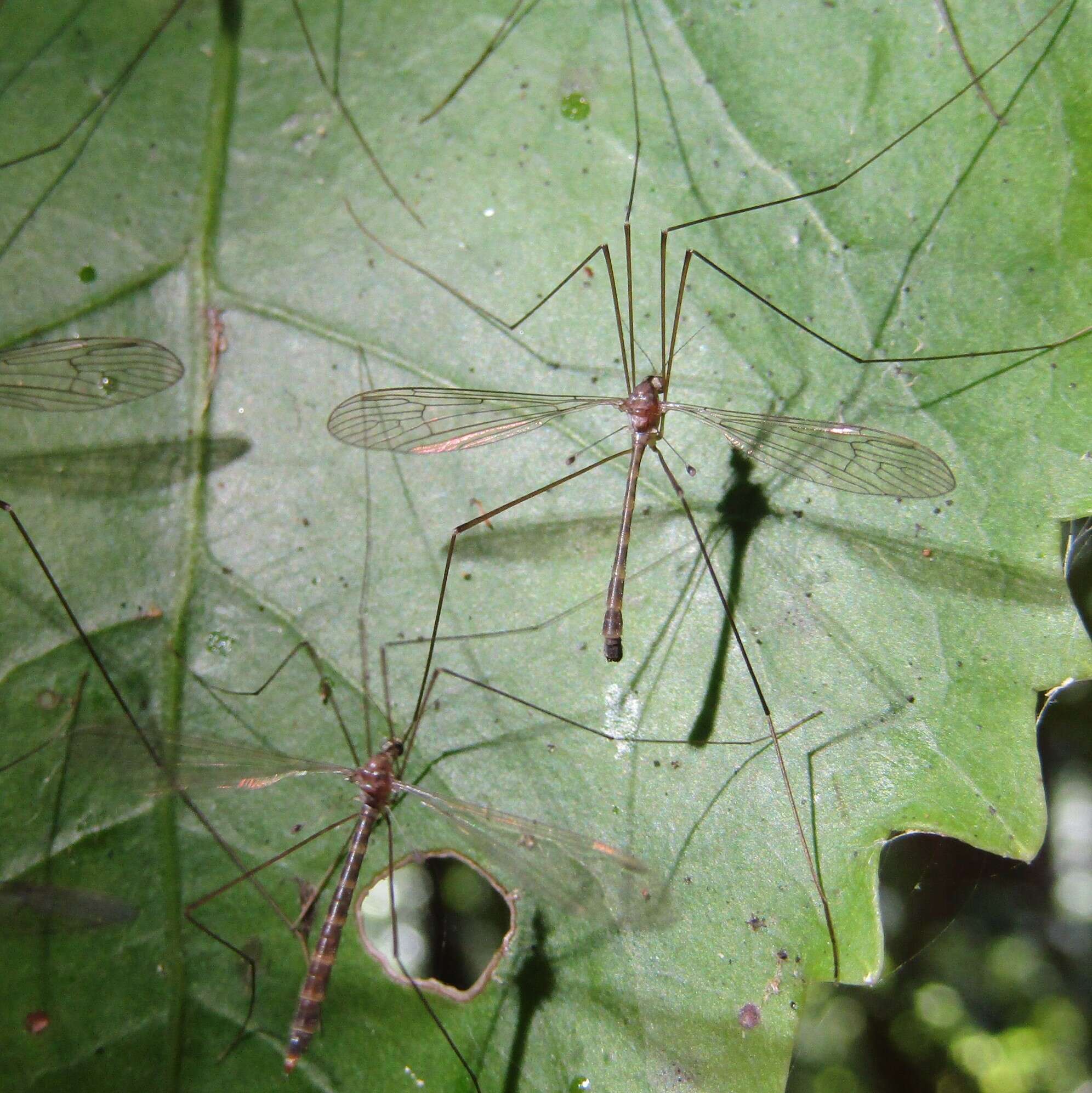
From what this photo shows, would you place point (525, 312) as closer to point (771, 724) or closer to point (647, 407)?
point (647, 407)

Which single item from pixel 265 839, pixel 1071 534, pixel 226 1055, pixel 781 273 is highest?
pixel 781 273

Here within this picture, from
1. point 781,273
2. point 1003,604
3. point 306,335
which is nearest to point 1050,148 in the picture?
point 781,273

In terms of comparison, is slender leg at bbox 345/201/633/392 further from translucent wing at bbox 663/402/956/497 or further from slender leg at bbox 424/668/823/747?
slender leg at bbox 424/668/823/747

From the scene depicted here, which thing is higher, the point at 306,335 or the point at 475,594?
the point at 306,335

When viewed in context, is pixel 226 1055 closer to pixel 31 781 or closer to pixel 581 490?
pixel 31 781

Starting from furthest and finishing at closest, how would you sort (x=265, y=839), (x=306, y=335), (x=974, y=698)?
(x=306, y=335), (x=265, y=839), (x=974, y=698)

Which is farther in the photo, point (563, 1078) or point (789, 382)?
point (789, 382)

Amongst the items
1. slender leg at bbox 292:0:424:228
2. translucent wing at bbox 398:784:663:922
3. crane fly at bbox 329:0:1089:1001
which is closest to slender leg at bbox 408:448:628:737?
crane fly at bbox 329:0:1089:1001
